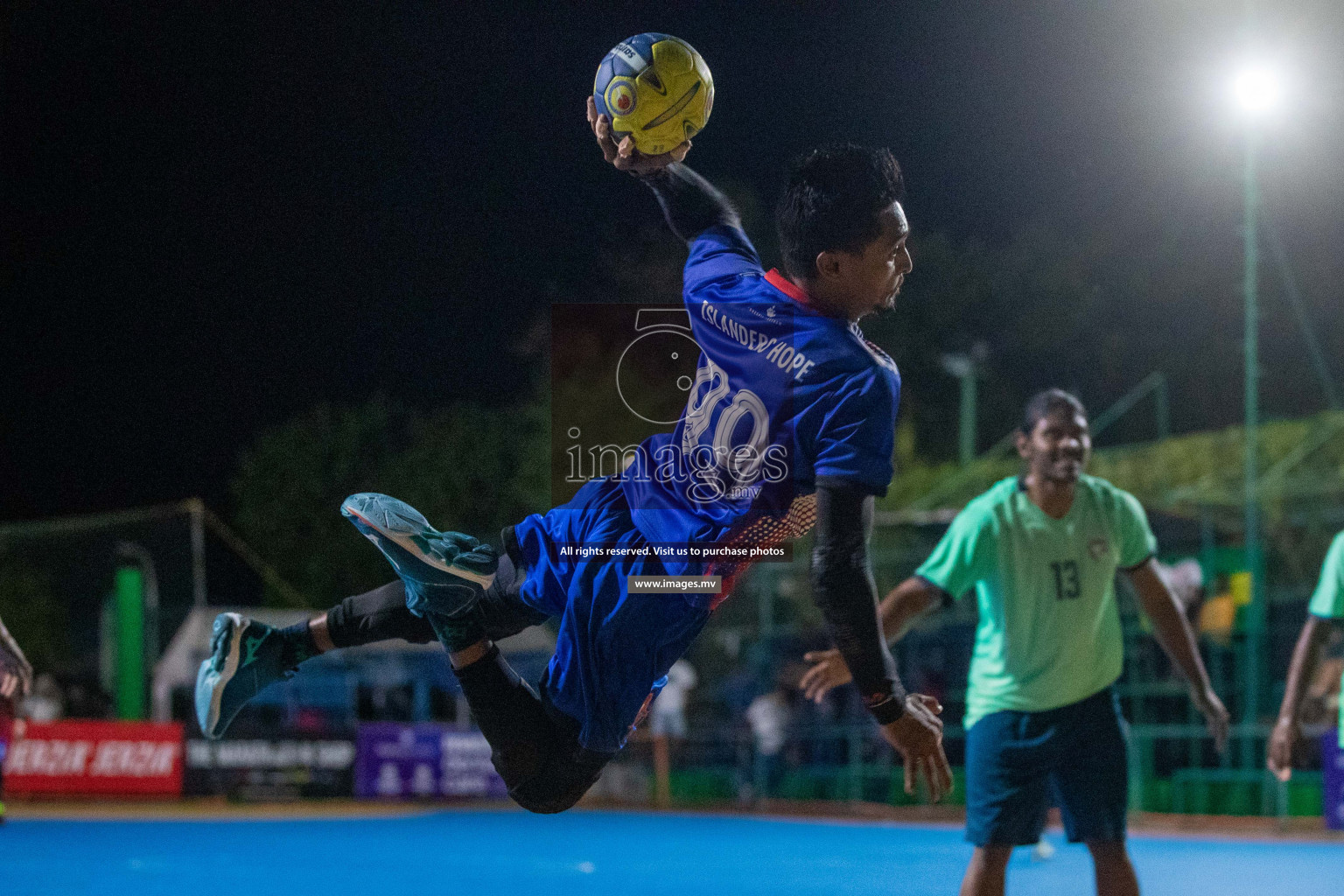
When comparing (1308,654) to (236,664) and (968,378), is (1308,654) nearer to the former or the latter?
(236,664)

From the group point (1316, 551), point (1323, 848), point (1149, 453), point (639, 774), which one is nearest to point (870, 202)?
point (1323, 848)

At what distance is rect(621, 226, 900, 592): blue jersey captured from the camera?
307 centimetres

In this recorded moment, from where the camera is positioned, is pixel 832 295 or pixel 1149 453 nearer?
pixel 832 295

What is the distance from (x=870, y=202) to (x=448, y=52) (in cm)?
368

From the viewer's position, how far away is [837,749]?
1375 centimetres

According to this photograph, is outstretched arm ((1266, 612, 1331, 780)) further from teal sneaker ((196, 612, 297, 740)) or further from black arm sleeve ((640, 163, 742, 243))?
teal sneaker ((196, 612, 297, 740))

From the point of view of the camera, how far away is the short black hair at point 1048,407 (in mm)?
4445

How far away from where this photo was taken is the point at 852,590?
3021 millimetres

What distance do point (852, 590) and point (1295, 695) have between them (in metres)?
2.30

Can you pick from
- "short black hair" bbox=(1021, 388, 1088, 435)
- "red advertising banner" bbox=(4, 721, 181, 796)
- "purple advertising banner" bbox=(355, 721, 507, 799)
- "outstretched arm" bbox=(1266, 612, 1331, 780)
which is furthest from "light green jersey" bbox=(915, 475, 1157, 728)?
"red advertising banner" bbox=(4, 721, 181, 796)

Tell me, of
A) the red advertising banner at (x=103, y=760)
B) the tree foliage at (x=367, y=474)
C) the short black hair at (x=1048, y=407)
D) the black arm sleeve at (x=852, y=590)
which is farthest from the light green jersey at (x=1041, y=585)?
the tree foliage at (x=367, y=474)

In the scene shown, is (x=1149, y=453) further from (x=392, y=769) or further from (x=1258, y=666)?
(x=392, y=769)

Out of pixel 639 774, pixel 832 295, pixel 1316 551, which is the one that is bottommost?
pixel 639 774

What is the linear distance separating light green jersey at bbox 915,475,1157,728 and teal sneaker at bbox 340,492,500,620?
5.17 feet
